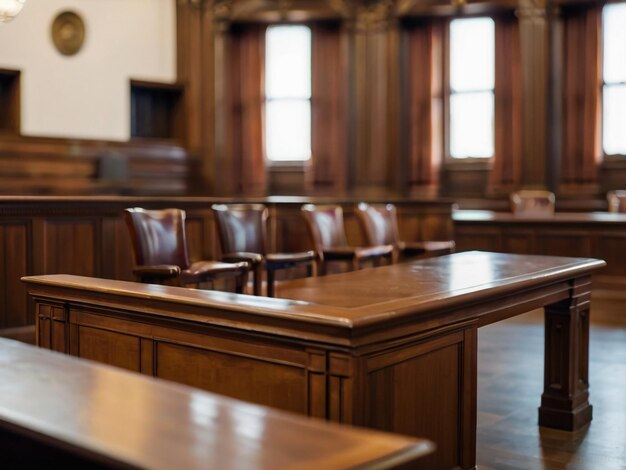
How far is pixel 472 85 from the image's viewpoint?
1023 centimetres

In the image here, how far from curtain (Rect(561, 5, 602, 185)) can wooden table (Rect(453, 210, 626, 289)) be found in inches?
74.9

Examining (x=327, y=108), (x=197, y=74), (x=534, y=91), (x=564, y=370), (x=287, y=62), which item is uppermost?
(x=287, y=62)

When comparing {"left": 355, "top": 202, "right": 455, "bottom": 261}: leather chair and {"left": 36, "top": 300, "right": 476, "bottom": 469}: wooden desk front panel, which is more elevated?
{"left": 355, "top": 202, "right": 455, "bottom": 261}: leather chair

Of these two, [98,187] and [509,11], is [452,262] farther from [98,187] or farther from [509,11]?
[509,11]

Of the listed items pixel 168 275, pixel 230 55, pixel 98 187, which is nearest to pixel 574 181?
pixel 230 55

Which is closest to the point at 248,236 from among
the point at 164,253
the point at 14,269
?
the point at 164,253

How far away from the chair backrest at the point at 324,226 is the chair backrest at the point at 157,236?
106 centimetres

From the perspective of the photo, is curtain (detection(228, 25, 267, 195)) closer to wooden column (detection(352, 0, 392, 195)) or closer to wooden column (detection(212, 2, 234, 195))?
wooden column (detection(212, 2, 234, 195))

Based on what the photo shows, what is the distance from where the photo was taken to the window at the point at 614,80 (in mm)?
9508

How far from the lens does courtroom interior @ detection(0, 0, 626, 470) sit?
1.81 metres

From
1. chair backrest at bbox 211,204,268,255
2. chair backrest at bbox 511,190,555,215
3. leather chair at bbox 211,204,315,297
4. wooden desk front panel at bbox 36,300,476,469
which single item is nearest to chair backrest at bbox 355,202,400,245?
leather chair at bbox 211,204,315,297

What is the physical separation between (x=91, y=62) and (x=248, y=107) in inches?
83.0

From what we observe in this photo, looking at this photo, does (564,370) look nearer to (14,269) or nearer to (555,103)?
(14,269)

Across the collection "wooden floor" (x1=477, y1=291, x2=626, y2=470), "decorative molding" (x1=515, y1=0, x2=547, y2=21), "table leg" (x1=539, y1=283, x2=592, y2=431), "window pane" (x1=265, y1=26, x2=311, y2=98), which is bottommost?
"wooden floor" (x1=477, y1=291, x2=626, y2=470)
